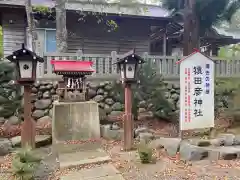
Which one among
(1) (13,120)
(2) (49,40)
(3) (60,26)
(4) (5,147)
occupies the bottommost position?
(4) (5,147)

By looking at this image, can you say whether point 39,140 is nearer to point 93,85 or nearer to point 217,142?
point 93,85

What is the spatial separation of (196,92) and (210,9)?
25.8 ft

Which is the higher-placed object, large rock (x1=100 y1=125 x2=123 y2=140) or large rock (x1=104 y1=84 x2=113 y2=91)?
large rock (x1=104 y1=84 x2=113 y2=91)

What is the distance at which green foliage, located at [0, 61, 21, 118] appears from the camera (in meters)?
7.02

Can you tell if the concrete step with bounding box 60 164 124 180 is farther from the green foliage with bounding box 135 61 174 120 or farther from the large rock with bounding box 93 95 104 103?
the large rock with bounding box 93 95 104 103

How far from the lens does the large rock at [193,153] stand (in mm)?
4406

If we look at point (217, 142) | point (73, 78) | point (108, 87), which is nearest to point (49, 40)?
point (108, 87)

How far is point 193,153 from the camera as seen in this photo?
4402mm

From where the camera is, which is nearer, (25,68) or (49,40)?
(25,68)

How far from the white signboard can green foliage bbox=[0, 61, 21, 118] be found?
5.12m

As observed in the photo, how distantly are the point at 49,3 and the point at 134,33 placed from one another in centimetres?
501

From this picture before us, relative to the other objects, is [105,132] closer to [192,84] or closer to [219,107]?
[192,84]

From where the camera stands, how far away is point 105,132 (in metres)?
6.48

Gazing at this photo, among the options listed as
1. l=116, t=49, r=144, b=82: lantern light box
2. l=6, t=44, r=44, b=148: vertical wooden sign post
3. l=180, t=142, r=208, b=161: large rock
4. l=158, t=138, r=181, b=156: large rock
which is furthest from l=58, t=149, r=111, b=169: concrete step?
l=116, t=49, r=144, b=82: lantern light box
